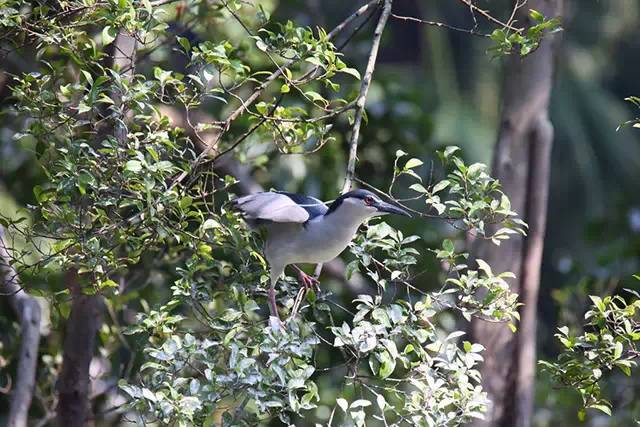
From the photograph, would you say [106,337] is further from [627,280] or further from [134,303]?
[627,280]

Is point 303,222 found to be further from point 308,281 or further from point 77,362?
point 77,362

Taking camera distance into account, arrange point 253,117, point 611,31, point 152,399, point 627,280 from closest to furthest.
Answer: point 152,399, point 253,117, point 627,280, point 611,31

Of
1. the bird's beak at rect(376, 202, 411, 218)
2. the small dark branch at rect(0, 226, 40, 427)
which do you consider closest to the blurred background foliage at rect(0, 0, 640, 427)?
the small dark branch at rect(0, 226, 40, 427)

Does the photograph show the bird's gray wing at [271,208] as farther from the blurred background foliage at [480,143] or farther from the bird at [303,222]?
the blurred background foliage at [480,143]

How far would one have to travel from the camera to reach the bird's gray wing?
2.96 metres

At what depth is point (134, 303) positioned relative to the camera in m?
5.35

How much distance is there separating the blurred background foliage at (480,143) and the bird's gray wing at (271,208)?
2.18 ft

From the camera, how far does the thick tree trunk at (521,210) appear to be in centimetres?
452

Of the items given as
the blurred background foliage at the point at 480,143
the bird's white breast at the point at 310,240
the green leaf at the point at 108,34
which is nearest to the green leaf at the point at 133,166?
the green leaf at the point at 108,34

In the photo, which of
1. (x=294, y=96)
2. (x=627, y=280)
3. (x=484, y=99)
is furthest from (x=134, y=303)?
(x=484, y=99)

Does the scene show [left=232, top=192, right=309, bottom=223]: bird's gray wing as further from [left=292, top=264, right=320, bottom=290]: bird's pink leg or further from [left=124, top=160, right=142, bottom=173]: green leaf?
[left=124, top=160, right=142, bottom=173]: green leaf

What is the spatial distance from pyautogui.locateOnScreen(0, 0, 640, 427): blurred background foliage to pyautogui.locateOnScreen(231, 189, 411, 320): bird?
0.67 m

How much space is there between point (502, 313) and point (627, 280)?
2.46 m

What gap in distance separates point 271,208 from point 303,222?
10 centimetres
